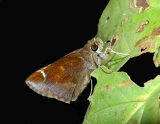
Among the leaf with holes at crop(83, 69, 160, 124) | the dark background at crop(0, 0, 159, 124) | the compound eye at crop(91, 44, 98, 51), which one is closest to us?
the leaf with holes at crop(83, 69, 160, 124)

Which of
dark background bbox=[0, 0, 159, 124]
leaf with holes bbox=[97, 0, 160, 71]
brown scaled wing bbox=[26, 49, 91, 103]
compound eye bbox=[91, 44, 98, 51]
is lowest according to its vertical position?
dark background bbox=[0, 0, 159, 124]

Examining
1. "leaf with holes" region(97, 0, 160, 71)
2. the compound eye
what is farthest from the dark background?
"leaf with holes" region(97, 0, 160, 71)

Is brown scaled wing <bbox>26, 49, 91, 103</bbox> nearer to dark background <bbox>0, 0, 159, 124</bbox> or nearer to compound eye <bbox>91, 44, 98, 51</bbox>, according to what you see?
compound eye <bbox>91, 44, 98, 51</bbox>

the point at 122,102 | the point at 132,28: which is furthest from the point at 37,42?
Answer: the point at 122,102

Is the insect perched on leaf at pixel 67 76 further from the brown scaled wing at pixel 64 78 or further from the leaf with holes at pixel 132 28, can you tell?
the leaf with holes at pixel 132 28

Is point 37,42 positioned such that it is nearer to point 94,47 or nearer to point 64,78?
point 64,78

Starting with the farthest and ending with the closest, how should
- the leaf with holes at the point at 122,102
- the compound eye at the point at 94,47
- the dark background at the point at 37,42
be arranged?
1. the dark background at the point at 37,42
2. the compound eye at the point at 94,47
3. the leaf with holes at the point at 122,102

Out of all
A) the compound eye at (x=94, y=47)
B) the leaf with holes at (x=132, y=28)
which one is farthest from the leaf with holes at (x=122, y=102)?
the compound eye at (x=94, y=47)
